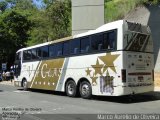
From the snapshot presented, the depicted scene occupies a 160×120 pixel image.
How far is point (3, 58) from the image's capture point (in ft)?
179

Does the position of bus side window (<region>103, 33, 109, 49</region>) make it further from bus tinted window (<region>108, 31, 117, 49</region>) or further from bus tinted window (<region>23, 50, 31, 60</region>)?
bus tinted window (<region>23, 50, 31, 60</region>)

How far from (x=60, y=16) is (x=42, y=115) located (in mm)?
32271

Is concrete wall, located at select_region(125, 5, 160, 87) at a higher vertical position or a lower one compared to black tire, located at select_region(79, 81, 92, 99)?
higher

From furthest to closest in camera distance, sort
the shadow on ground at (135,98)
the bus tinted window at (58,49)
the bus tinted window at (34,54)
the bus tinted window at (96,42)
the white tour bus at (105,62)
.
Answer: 1. the bus tinted window at (34,54)
2. the bus tinted window at (58,49)
3. the shadow on ground at (135,98)
4. the bus tinted window at (96,42)
5. the white tour bus at (105,62)

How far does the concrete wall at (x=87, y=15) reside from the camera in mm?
27578

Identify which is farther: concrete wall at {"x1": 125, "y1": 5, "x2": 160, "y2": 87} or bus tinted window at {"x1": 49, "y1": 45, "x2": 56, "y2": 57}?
concrete wall at {"x1": 125, "y1": 5, "x2": 160, "y2": 87}

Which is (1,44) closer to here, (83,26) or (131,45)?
(83,26)

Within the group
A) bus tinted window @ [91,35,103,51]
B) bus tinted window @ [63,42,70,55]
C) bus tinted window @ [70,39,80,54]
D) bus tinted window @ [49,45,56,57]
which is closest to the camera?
bus tinted window @ [91,35,103,51]

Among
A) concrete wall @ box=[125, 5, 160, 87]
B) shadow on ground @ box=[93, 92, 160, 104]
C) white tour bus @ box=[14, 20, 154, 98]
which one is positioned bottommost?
shadow on ground @ box=[93, 92, 160, 104]

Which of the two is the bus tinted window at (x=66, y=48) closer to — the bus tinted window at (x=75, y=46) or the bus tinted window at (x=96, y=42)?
the bus tinted window at (x=75, y=46)

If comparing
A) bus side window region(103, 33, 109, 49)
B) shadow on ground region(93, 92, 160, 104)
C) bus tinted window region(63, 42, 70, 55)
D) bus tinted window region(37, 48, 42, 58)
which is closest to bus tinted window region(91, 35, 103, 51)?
bus side window region(103, 33, 109, 49)

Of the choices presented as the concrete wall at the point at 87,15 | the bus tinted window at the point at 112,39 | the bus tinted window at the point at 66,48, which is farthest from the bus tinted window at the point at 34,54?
the bus tinted window at the point at 112,39

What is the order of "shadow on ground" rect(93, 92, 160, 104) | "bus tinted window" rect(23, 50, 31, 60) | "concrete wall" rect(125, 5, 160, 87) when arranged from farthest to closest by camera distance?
"concrete wall" rect(125, 5, 160, 87) → "bus tinted window" rect(23, 50, 31, 60) → "shadow on ground" rect(93, 92, 160, 104)

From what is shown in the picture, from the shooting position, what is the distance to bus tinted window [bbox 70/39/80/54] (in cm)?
1945
